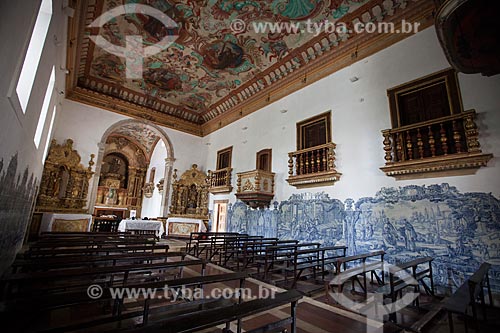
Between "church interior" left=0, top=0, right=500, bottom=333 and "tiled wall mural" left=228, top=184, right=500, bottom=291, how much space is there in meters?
0.03

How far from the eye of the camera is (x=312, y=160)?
6.74 meters

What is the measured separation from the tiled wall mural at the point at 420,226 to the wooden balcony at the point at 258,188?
5.01 feet

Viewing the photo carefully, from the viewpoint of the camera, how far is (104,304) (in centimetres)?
301

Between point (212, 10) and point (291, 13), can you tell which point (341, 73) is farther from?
point (212, 10)

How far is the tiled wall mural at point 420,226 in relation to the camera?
3.82 metres

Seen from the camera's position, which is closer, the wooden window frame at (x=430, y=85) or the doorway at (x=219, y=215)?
the wooden window frame at (x=430, y=85)

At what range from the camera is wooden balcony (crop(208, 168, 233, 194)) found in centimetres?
1020

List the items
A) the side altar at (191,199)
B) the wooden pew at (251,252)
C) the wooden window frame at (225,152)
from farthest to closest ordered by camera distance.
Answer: the side altar at (191,199)
the wooden window frame at (225,152)
the wooden pew at (251,252)

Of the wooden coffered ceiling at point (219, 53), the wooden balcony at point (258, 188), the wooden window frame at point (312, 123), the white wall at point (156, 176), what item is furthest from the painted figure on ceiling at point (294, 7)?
the white wall at point (156, 176)

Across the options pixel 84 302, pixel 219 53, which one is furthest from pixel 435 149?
pixel 219 53

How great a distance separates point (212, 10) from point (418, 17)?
5110mm

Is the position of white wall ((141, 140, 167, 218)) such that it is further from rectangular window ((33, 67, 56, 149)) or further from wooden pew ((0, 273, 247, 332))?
wooden pew ((0, 273, 247, 332))

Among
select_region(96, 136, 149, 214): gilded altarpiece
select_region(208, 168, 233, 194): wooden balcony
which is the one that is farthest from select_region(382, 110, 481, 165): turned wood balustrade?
select_region(96, 136, 149, 214): gilded altarpiece

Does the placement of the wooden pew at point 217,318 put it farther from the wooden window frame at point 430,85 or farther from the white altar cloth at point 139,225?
the white altar cloth at point 139,225
